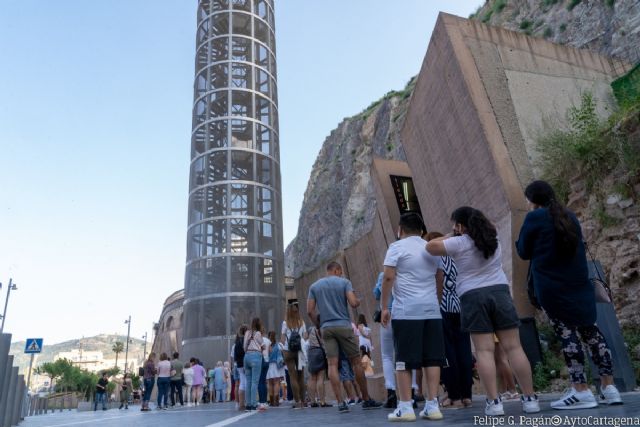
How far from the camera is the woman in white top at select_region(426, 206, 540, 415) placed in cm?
368

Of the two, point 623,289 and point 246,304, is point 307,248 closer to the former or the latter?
point 246,304

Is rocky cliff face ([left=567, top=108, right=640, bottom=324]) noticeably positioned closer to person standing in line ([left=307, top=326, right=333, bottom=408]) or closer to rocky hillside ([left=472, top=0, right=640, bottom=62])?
person standing in line ([left=307, top=326, right=333, bottom=408])

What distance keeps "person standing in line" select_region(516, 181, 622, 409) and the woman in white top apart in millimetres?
288

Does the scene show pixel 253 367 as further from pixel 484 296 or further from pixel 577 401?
pixel 577 401

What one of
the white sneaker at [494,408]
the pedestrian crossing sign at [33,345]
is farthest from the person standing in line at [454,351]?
the pedestrian crossing sign at [33,345]

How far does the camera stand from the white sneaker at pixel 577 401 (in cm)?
353

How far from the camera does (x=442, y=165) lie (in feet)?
38.9

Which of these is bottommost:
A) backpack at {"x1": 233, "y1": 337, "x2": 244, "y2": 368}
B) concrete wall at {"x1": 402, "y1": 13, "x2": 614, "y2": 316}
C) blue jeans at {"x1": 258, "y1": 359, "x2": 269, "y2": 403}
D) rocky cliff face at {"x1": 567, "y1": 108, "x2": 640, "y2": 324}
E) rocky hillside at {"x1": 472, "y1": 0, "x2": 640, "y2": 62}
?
blue jeans at {"x1": 258, "y1": 359, "x2": 269, "y2": 403}

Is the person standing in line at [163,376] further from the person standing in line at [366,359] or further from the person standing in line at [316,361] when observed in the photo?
the person standing in line at [316,361]

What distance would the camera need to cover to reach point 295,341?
26.3 ft

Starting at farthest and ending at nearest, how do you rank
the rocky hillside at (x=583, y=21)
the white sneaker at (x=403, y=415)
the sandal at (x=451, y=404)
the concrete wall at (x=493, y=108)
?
the rocky hillside at (x=583, y=21)
the concrete wall at (x=493, y=108)
the sandal at (x=451, y=404)
the white sneaker at (x=403, y=415)

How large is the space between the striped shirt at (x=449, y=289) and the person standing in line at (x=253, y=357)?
3.86m

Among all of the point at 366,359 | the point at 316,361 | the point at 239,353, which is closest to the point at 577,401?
the point at 316,361

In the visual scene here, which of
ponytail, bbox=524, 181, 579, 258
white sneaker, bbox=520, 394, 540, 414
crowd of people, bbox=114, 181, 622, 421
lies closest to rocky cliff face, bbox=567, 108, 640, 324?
crowd of people, bbox=114, 181, 622, 421
